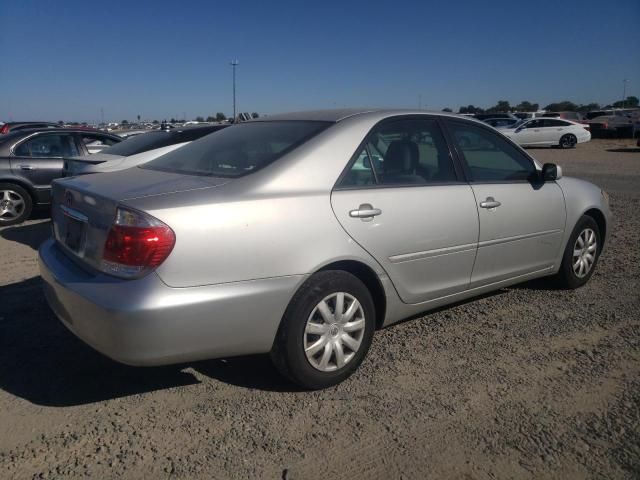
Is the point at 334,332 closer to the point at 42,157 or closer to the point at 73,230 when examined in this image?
the point at 73,230

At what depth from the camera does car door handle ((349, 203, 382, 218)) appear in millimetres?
3225

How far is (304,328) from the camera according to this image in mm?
3053

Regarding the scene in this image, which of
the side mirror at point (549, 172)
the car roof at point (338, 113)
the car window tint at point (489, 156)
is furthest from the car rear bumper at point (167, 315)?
the side mirror at point (549, 172)

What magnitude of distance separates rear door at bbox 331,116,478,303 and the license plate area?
137 cm

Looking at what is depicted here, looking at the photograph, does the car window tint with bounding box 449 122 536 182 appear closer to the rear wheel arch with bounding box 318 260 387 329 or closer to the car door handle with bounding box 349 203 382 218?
the car door handle with bounding box 349 203 382 218

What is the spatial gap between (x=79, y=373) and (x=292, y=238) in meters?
1.60

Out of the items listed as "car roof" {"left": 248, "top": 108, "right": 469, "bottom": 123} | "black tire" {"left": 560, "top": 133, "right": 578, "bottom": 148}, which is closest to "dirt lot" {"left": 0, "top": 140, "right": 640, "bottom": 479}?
"car roof" {"left": 248, "top": 108, "right": 469, "bottom": 123}

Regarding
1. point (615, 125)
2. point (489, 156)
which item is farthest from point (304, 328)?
point (615, 125)

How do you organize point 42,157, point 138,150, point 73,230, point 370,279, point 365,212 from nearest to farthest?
point 73,230 → point 365,212 → point 370,279 → point 138,150 → point 42,157

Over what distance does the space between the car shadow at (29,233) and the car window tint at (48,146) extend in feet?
3.54

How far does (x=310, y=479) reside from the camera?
2465 millimetres

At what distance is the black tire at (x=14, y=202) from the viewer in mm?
8102

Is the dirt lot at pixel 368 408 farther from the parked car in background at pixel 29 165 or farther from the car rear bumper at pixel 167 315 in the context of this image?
the parked car in background at pixel 29 165

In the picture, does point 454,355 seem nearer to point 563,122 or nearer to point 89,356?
point 89,356
